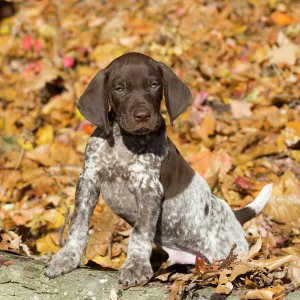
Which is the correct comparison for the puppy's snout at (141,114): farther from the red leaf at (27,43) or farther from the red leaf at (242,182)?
the red leaf at (27,43)

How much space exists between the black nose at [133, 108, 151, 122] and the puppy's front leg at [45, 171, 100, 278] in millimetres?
651

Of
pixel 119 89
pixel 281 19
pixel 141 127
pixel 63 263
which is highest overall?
pixel 281 19

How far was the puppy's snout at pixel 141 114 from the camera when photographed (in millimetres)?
4320

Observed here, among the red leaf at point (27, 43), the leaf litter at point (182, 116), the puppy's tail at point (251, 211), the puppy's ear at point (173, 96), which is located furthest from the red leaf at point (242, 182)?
the red leaf at point (27, 43)

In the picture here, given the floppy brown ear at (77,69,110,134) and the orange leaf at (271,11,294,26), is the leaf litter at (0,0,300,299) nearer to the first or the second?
the orange leaf at (271,11,294,26)

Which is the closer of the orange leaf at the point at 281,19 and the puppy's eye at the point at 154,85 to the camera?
the puppy's eye at the point at 154,85

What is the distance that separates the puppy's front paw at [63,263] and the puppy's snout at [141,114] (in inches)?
41.3

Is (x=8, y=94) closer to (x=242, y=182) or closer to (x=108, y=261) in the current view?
(x=242, y=182)

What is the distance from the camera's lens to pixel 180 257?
522cm

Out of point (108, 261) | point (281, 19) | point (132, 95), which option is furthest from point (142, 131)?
point (281, 19)

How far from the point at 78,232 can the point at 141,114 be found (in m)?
0.99

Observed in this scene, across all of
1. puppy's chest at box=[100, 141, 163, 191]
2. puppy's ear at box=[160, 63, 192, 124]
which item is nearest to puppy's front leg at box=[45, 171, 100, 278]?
puppy's chest at box=[100, 141, 163, 191]

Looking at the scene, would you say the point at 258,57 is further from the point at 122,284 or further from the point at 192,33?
the point at 122,284

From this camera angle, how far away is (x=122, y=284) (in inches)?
153
